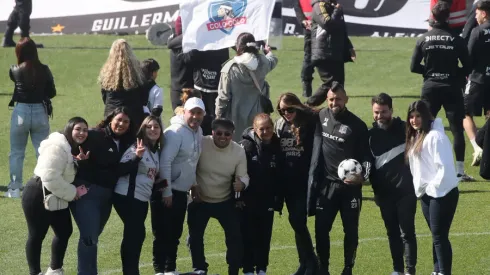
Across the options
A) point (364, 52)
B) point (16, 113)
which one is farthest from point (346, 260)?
point (364, 52)

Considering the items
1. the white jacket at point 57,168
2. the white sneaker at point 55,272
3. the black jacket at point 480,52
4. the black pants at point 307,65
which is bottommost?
the white sneaker at point 55,272

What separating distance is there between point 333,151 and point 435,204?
1.07m

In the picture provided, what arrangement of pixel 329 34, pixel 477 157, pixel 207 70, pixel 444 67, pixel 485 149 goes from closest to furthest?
1. pixel 485 149
2. pixel 444 67
3. pixel 207 70
4. pixel 477 157
5. pixel 329 34

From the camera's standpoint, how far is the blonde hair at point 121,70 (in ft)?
42.8

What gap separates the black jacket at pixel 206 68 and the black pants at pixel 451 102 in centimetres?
263

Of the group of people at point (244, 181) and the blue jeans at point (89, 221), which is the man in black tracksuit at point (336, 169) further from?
the blue jeans at point (89, 221)

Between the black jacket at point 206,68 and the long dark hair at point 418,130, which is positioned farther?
the black jacket at point 206,68

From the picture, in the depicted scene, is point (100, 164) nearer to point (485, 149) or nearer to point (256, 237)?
point (256, 237)

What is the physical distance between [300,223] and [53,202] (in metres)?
2.37

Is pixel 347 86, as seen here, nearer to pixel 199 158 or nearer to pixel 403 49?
pixel 403 49

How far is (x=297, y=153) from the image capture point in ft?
37.8

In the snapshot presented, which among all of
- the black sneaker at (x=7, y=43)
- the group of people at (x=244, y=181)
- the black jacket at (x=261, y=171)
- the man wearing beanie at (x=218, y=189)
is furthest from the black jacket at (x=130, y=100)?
the black sneaker at (x=7, y=43)

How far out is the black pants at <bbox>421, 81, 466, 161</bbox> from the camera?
14984 millimetres

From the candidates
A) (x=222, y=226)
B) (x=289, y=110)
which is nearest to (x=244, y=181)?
(x=222, y=226)
